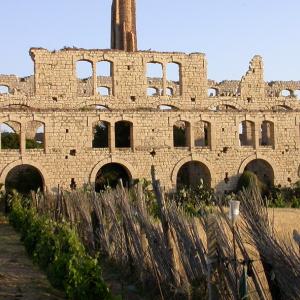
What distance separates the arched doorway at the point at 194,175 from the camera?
2856cm

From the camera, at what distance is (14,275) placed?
12.4 meters

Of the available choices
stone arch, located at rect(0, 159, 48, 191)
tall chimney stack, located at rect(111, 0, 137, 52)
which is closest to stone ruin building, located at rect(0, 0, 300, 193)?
stone arch, located at rect(0, 159, 48, 191)

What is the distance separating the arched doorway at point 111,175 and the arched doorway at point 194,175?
2517mm

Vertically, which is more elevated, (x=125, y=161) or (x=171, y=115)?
(x=171, y=115)

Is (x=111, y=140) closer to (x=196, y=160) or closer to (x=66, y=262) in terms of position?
(x=196, y=160)

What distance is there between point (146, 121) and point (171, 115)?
1185mm

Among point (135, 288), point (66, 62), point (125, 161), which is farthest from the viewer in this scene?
point (66, 62)

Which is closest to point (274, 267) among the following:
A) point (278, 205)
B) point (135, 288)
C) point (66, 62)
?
point (135, 288)

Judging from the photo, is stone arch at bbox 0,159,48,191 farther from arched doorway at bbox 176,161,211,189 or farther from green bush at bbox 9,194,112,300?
green bush at bbox 9,194,112,300

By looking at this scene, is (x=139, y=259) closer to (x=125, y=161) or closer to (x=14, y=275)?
(x=14, y=275)

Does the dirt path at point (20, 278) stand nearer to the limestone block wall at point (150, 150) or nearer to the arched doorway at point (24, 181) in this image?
the limestone block wall at point (150, 150)

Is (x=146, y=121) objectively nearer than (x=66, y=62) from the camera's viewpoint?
Yes

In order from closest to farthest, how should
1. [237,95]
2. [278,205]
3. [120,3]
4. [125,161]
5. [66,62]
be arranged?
[278,205], [125,161], [66,62], [237,95], [120,3]

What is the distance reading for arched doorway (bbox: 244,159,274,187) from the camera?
96.3 ft
